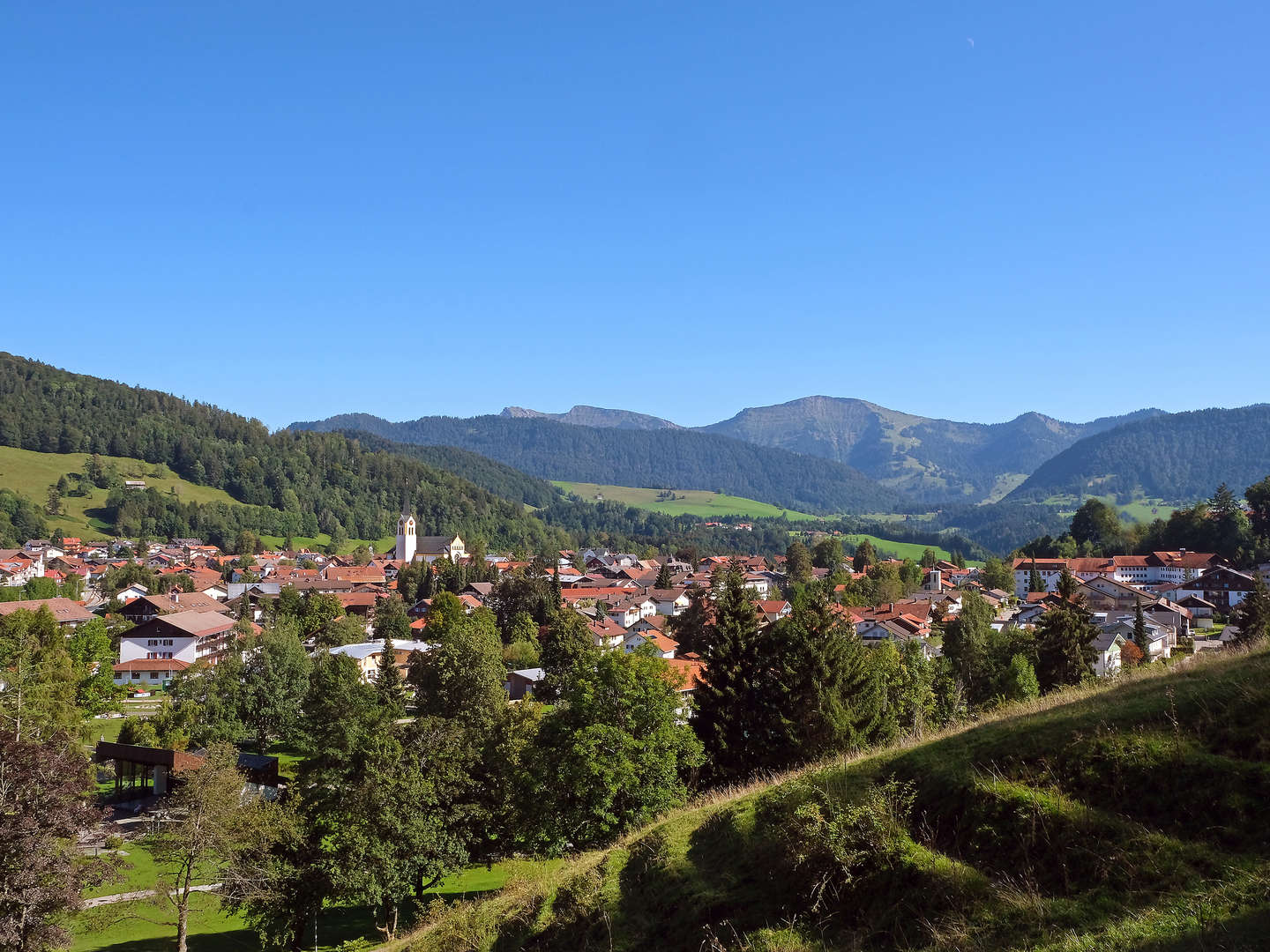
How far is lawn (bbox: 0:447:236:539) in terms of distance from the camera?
536ft

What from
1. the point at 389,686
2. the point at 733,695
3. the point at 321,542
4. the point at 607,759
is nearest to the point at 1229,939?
the point at 607,759

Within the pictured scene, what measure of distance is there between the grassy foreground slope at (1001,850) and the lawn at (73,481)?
571 feet

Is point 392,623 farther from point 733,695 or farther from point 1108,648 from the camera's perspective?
point 733,695

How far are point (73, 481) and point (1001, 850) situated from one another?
199 meters

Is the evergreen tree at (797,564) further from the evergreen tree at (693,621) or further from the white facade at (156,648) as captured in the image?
the white facade at (156,648)

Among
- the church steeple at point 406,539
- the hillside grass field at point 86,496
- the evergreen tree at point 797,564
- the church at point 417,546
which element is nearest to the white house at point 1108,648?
the evergreen tree at point 797,564

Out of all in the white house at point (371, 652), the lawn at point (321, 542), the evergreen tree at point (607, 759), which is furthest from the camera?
the lawn at point (321, 542)

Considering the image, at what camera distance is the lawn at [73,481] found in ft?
536

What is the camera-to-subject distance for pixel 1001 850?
9.91 meters

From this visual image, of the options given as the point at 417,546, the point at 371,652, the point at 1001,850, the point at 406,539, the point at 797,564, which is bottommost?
the point at 371,652

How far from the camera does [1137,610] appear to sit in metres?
60.7

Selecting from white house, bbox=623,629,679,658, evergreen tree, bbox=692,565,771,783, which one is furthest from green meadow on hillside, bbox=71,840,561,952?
white house, bbox=623,629,679,658

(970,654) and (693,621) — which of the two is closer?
(970,654)

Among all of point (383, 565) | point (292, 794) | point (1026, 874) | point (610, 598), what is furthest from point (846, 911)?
point (383, 565)
